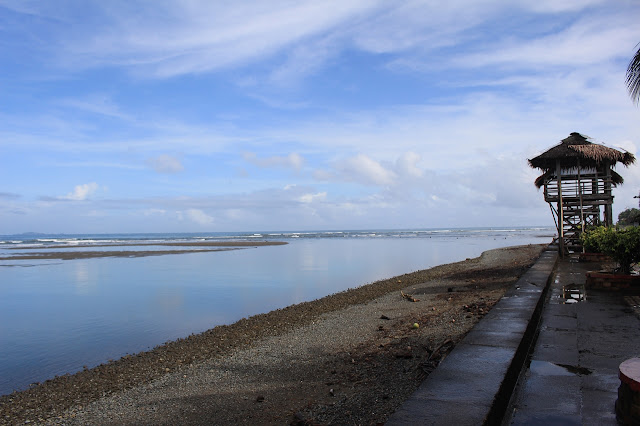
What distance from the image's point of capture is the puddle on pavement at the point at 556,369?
4.23 m

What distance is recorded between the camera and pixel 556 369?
4.36m

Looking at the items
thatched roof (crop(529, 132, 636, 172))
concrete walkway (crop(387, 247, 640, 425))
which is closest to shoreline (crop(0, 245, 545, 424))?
concrete walkway (crop(387, 247, 640, 425))

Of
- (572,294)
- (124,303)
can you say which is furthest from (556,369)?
(124,303)

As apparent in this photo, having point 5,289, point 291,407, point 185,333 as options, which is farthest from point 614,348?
point 5,289

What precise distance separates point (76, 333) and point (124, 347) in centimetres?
192

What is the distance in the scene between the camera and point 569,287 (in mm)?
9336

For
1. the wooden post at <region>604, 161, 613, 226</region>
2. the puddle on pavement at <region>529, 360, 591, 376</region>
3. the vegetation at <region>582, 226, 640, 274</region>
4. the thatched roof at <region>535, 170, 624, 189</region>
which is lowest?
the puddle on pavement at <region>529, 360, 591, 376</region>

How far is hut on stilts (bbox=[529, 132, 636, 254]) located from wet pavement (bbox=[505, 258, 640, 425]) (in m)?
9.64

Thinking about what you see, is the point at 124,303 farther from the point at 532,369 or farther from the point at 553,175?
the point at 553,175

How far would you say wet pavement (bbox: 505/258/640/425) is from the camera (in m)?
3.41

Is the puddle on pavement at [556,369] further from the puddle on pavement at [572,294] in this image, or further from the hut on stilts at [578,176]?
the hut on stilts at [578,176]

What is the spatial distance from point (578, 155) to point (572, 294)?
9494mm

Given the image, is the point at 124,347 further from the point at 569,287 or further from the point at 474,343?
the point at 569,287

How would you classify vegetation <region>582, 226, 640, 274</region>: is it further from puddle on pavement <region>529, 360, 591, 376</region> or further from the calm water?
the calm water
